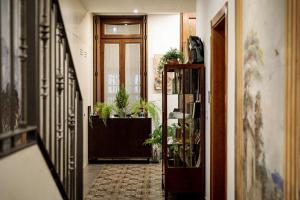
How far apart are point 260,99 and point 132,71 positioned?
22.4 ft

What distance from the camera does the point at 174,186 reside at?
5.11 m

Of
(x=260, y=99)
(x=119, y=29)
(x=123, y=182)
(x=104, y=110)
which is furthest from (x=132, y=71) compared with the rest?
(x=260, y=99)

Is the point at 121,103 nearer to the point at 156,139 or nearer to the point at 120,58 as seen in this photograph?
the point at 120,58

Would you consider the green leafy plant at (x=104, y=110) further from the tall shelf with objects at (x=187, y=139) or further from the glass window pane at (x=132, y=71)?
the tall shelf with objects at (x=187, y=139)

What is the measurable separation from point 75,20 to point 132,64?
108 inches

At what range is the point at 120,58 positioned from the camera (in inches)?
357

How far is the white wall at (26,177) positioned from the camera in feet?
7.57

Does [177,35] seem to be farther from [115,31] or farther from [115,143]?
[115,143]

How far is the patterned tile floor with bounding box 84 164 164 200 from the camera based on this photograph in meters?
5.38

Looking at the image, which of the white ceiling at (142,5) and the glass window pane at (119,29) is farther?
the glass window pane at (119,29)

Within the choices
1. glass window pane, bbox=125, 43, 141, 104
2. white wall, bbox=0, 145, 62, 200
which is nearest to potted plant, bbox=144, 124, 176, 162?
glass window pane, bbox=125, 43, 141, 104

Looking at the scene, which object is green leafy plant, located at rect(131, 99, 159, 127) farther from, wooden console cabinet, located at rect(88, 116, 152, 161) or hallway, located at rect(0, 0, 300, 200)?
wooden console cabinet, located at rect(88, 116, 152, 161)

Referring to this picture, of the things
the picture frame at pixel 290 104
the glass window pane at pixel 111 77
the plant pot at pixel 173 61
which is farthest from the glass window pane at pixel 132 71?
the picture frame at pixel 290 104

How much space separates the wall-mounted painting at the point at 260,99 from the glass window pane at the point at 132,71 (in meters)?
6.10
